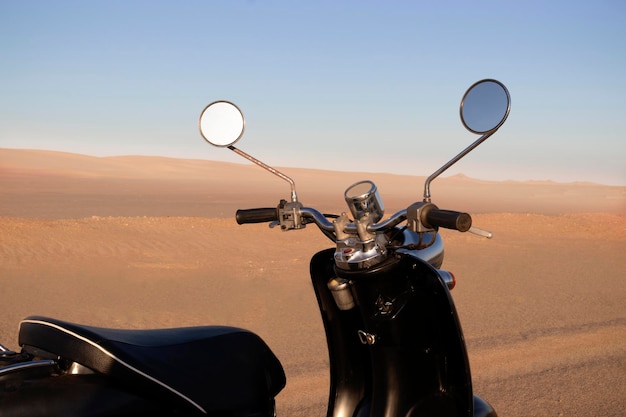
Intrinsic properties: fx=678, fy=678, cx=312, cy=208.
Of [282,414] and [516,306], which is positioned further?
[516,306]

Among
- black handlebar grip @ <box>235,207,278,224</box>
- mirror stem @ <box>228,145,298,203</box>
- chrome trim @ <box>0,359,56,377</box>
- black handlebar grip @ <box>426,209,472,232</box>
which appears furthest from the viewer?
black handlebar grip @ <box>235,207,278,224</box>

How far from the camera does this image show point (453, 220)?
2277 mm

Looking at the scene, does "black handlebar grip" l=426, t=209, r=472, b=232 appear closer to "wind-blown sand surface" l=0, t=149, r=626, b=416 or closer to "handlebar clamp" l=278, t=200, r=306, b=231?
"handlebar clamp" l=278, t=200, r=306, b=231

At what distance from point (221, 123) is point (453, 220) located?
Answer: 54.2 inches

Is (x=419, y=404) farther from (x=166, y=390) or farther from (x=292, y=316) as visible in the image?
(x=292, y=316)

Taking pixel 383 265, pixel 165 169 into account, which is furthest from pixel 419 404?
pixel 165 169

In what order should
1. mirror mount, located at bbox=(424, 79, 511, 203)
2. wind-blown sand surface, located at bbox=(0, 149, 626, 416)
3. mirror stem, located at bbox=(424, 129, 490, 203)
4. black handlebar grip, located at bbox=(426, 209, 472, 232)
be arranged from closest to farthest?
black handlebar grip, located at bbox=(426, 209, 472, 232) → mirror stem, located at bbox=(424, 129, 490, 203) → mirror mount, located at bbox=(424, 79, 511, 203) → wind-blown sand surface, located at bbox=(0, 149, 626, 416)

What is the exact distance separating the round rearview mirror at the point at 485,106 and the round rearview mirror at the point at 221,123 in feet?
3.41

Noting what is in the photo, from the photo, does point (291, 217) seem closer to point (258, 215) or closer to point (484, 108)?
point (258, 215)

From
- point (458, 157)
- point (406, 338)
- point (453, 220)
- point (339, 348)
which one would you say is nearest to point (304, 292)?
point (339, 348)

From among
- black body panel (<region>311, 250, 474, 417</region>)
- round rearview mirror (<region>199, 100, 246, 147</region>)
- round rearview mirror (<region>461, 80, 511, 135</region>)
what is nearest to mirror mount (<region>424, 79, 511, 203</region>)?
round rearview mirror (<region>461, 80, 511, 135</region>)

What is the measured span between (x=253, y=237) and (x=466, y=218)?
12.6m

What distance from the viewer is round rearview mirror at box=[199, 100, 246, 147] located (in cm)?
317

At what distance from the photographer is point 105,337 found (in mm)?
2180
